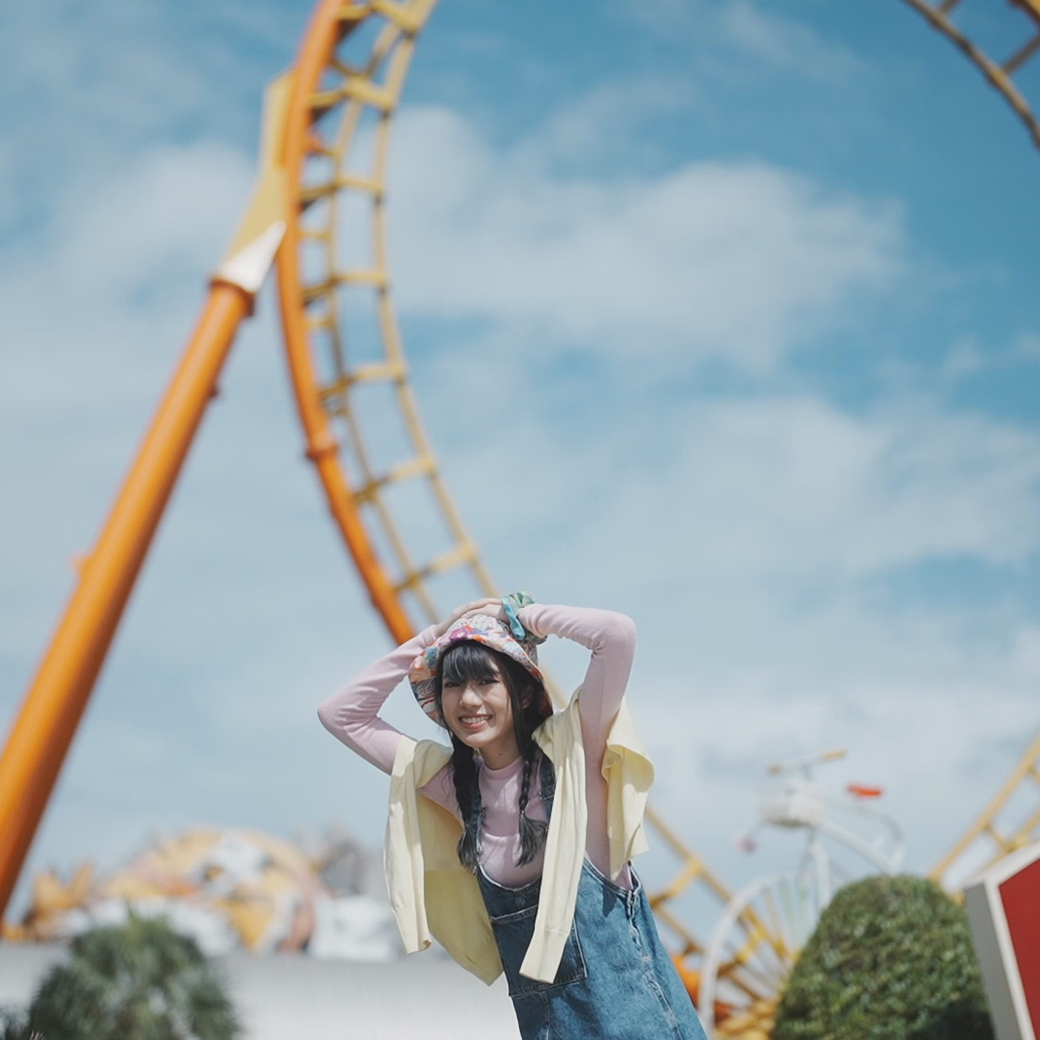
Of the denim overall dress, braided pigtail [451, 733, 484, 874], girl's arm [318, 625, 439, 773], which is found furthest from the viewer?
girl's arm [318, 625, 439, 773]

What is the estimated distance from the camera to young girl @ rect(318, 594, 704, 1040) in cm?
158

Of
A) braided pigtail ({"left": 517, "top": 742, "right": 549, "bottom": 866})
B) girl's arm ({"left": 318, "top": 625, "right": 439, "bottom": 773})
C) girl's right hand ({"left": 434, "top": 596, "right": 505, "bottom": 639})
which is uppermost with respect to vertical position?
girl's right hand ({"left": 434, "top": 596, "right": 505, "bottom": 639})

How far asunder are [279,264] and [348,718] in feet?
19.6

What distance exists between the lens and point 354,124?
791 cm

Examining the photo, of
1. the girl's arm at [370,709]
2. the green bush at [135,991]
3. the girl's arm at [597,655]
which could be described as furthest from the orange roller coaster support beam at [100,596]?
the girl's arm at [597,655]

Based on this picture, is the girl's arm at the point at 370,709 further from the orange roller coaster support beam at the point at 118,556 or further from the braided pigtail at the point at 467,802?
the orange roller coaster support beam at the point at 118,556

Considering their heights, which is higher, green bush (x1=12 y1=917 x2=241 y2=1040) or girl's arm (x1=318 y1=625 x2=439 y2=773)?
green bush (x1=12 y1=917 x2=241 y2=1040)

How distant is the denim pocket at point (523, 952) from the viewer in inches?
62.8

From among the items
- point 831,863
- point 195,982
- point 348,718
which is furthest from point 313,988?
point 348,718

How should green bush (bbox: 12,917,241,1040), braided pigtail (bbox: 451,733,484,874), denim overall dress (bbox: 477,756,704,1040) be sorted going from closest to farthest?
denim overall dress (bbox: 477,756,704,1040) → braided pigtail (bbox: 451,733,484,874) → green bush (bbox: 12,917,241,1040)

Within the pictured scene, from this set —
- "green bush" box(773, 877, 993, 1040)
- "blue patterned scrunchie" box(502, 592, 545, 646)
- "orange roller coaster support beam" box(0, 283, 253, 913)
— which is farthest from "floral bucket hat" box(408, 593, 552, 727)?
"green bush" box(773, 877, 993, 1040)

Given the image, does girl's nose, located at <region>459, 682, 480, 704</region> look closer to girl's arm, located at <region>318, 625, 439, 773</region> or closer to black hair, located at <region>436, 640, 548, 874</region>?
black hair, located at <region>436, 640, 548, 874</region>

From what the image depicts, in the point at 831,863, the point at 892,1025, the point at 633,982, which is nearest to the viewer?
the point at 633,982

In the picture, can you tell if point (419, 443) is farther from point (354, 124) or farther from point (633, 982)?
point (633, 982)
